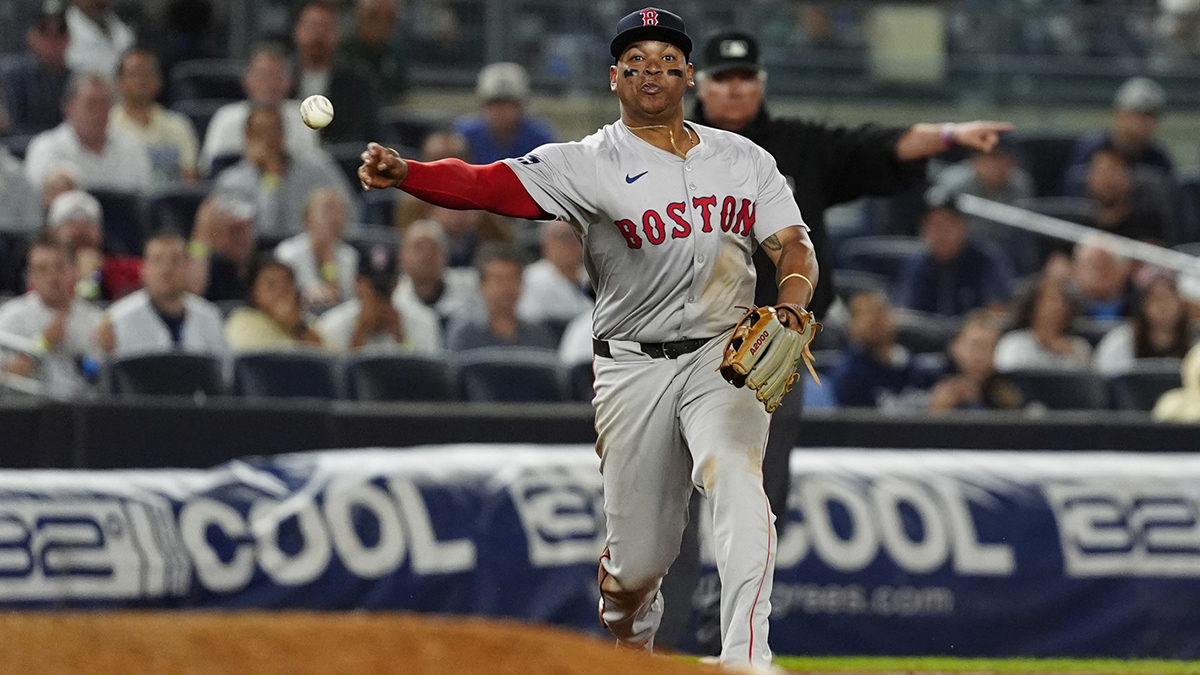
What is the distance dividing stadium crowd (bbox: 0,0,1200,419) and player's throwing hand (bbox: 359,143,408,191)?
4.35 meters

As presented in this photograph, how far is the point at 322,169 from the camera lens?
427 inches

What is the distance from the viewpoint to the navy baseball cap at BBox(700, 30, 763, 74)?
250 inches

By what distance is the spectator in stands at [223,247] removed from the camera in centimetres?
991

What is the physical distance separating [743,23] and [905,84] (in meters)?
1.46

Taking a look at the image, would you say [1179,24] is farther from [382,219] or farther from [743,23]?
[382,219]

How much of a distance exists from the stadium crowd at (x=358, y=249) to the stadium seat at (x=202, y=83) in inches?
0.6

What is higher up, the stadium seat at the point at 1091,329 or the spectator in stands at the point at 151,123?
the spectator in stands at the point at 151,123

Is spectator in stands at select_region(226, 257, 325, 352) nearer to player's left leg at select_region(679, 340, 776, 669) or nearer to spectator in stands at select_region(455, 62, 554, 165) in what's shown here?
spectator in stands at select_region(455, 62, 554, 165)

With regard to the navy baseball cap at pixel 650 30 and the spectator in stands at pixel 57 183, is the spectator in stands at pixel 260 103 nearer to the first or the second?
the spectator in stands at pixel 57 183

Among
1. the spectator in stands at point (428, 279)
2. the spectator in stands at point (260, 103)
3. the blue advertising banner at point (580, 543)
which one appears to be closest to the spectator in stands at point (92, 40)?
the spectator in stands at point (260, 103)

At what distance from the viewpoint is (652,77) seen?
523 cm

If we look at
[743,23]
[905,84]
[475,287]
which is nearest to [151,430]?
[475,287]

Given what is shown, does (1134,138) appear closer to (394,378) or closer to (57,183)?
(394,378)

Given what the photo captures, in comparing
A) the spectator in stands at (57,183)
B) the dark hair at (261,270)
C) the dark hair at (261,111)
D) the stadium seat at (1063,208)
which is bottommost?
the dark hair at (261,270)
